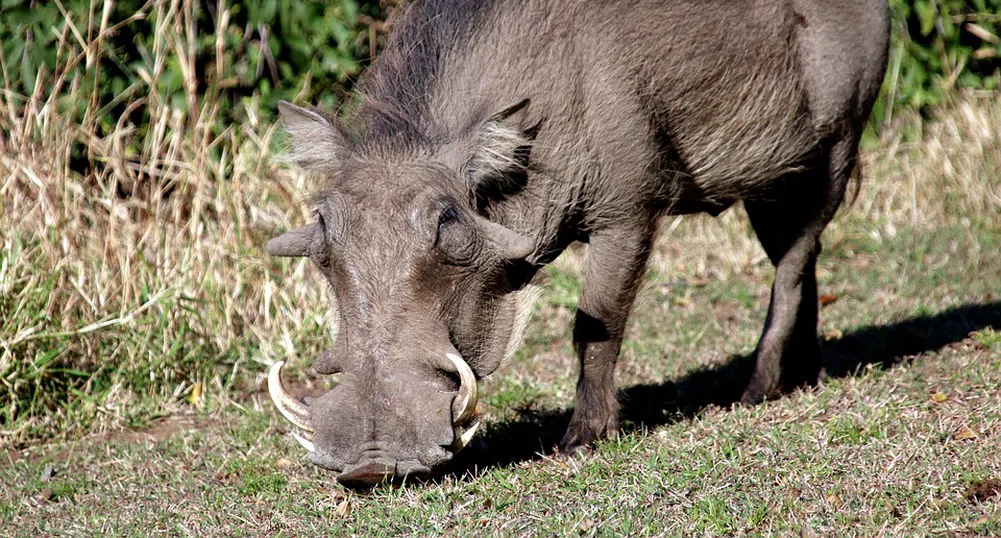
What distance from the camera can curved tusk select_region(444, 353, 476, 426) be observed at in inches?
128

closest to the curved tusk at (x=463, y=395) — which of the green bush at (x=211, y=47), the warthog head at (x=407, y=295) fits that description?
the warthog head at (x=407, y=295)

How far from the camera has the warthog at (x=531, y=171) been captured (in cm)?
331

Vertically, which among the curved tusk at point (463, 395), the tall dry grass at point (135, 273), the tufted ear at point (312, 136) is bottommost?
the tall dry grass at point (135, 273)

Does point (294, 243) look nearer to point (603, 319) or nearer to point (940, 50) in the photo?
point (603, 319)

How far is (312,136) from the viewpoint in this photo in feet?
12.5

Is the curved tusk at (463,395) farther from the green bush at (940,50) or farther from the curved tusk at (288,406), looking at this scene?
the green bush at (940,50)

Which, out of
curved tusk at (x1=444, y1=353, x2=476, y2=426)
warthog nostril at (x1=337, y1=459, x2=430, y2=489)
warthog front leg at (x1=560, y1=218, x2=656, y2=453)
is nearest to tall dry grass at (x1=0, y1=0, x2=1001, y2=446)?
warthog front leg at (x1=560, y1=218, x2=656, y2=453)

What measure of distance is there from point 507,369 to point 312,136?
6.54 ft

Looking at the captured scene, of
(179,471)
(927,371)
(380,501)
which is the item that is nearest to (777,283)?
(927,371)

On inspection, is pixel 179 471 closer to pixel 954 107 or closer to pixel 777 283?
pixel 777 283

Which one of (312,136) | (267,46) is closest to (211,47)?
(267,46)

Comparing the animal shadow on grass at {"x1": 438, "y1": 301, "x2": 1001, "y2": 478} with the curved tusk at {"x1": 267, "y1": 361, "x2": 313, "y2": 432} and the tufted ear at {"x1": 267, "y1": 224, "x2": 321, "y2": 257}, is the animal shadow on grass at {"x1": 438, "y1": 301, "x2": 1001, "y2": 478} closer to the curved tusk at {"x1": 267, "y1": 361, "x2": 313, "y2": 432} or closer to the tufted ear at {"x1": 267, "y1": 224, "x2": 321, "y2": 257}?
the curved tusk at {"x1": 267, "y1": 361, "x2": 313, "y2": 432}

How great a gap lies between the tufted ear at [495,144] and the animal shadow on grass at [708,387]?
0.94 meters

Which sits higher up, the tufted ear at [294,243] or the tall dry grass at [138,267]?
the tufted ear at [294,243]
